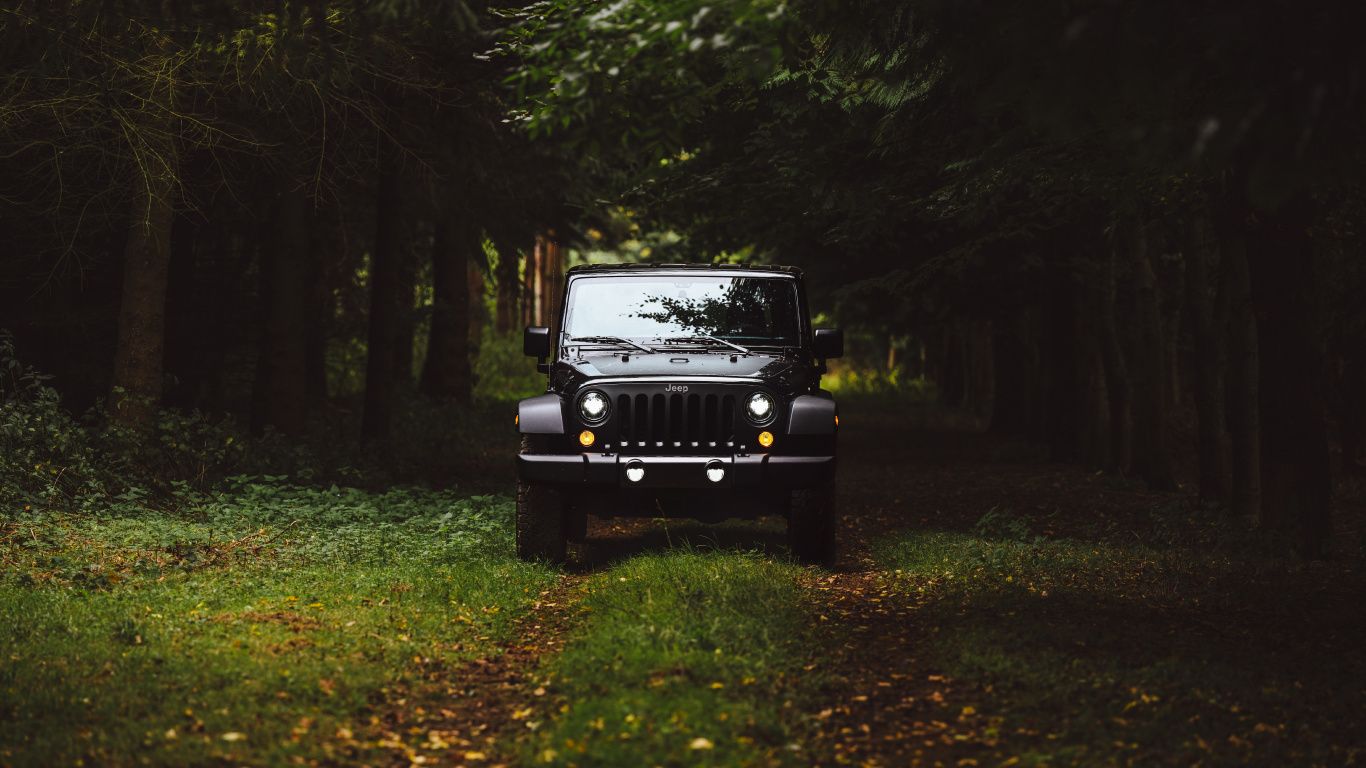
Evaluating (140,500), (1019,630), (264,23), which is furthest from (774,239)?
(1019,630)

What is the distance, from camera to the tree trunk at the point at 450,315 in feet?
75.9

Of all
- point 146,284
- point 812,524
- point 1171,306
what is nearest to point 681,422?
point 812,524

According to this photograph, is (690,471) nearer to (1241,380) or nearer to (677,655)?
(677,655)

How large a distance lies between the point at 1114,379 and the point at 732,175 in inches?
294

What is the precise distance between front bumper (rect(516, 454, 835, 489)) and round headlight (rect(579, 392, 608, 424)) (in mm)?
290

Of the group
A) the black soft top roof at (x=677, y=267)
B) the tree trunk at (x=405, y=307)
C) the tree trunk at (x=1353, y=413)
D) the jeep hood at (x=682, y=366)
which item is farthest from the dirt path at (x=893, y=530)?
the tree trunk at (x=405, y=307)

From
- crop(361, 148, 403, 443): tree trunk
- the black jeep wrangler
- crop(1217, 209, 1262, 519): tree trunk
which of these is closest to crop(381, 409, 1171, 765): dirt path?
the black jeep wrangler

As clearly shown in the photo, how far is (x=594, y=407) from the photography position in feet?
27.2

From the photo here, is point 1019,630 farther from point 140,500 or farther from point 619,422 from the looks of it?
point 140,500

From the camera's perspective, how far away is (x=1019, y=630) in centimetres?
655

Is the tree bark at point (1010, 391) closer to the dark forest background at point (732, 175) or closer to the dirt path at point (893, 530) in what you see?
the dirt path at point (893, 530)

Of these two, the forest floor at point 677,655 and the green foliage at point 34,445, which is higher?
the green foliage at point 34,445

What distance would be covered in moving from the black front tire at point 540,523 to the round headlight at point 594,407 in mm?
633

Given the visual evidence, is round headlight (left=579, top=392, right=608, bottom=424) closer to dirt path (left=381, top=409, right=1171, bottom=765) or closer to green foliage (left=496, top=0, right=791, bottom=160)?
dirt path (left=381, top=409, right=1171, bottom=765)
